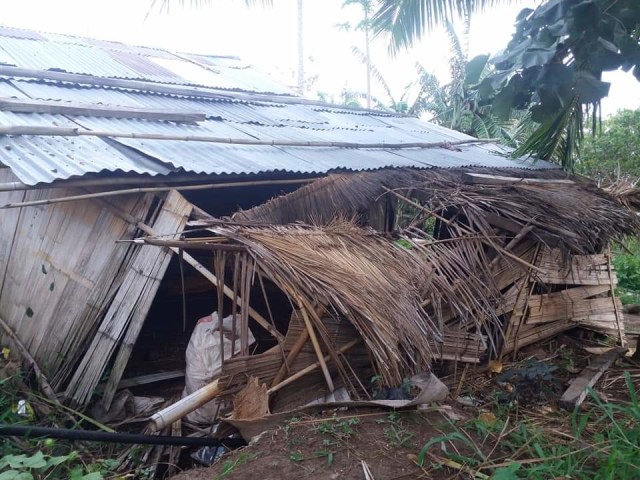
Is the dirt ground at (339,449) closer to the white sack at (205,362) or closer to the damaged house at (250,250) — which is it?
the damaged house at (250,250)

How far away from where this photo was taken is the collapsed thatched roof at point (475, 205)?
4.35m

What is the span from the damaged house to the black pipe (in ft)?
0.45

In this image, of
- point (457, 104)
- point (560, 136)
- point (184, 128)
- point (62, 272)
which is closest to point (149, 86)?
point (184, 128)

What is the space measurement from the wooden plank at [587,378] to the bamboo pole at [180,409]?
2.32 meters

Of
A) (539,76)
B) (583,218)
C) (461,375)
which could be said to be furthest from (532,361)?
(539,76)

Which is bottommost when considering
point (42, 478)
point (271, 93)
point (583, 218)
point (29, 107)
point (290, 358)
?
point (42, 478)

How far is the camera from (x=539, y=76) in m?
3.04

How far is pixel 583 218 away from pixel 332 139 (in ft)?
8.82

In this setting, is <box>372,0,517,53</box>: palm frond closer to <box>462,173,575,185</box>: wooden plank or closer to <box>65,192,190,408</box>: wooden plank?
<box>462,173,575,185</box>: wooden plank

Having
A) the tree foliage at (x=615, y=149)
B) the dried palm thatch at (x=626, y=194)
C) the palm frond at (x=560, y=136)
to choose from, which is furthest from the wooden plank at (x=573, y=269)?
the tree foliage at (x=615, y=149)

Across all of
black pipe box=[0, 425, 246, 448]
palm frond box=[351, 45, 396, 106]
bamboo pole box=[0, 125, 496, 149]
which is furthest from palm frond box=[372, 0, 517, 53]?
palm frond box=[351, 45, 396, 106]

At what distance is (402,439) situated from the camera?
2.88m

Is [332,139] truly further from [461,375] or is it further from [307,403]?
[307,403]

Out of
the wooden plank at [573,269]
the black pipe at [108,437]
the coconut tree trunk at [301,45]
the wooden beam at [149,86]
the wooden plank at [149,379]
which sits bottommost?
the wooden plank at [149,379]
